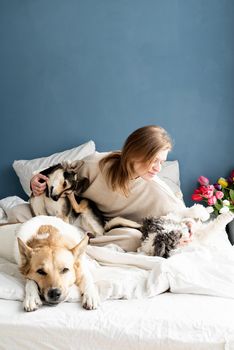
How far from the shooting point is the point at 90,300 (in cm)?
175

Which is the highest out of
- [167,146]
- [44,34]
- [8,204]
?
[44,34]

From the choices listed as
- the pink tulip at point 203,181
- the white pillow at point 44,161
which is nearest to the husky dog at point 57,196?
the white pillow at point 44,161

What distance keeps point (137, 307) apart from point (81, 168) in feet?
3.30

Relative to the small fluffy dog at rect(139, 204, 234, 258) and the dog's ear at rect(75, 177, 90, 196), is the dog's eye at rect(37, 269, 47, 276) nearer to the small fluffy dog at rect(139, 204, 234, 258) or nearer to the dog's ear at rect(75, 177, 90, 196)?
the small fluffy dog at rect(139, 204, 234, 258)

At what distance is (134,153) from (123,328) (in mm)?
913

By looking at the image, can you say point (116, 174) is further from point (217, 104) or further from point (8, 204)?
point (217, 104)

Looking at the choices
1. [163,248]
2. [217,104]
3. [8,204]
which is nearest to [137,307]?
[163,248]

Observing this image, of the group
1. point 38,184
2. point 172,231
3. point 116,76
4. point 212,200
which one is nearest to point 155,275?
point 172,231

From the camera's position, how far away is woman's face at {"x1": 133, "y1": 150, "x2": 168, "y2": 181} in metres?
2.35

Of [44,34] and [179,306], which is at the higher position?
[44,34]

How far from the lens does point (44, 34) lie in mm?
3670

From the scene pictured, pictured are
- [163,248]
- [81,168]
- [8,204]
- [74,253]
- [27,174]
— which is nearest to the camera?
[74,253]

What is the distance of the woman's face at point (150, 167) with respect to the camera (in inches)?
92.4

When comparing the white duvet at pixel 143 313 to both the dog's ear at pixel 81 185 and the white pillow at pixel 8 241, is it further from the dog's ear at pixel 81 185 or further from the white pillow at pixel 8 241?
the dog's ear at pixel 81 185
